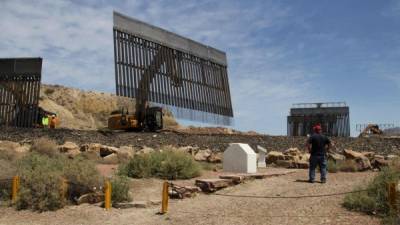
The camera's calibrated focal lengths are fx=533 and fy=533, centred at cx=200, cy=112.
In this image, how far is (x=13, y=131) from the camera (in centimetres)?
2956

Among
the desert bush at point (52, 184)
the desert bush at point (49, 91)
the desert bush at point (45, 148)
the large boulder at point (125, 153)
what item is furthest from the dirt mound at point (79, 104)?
the desert bush at point (52, 184)

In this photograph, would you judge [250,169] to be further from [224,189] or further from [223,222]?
[223,222]

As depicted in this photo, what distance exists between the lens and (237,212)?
11805 mm

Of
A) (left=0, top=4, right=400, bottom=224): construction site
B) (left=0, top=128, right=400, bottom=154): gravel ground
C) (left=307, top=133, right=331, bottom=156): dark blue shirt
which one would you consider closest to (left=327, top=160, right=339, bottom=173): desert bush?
(left=0, top=4, right=400, bottom=224): construction site

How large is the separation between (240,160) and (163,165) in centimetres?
291

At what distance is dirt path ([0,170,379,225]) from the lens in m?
10.9

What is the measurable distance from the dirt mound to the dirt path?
5393 centimetres

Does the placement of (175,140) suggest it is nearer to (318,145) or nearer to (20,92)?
(20,92)

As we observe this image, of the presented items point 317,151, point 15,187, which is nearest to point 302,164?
point 317,151

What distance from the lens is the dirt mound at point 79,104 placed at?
233 feet

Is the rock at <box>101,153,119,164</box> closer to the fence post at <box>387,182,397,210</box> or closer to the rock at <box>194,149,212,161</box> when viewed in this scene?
the rock at <box>194,149,212,161</box>

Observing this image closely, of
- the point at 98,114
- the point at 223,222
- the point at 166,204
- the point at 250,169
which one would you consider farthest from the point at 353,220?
the point at 98,114

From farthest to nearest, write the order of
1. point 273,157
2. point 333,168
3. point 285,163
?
1. point 273,157
2. point 285,163
3. point 333,168

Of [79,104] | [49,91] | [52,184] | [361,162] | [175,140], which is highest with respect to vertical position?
[49,91]
